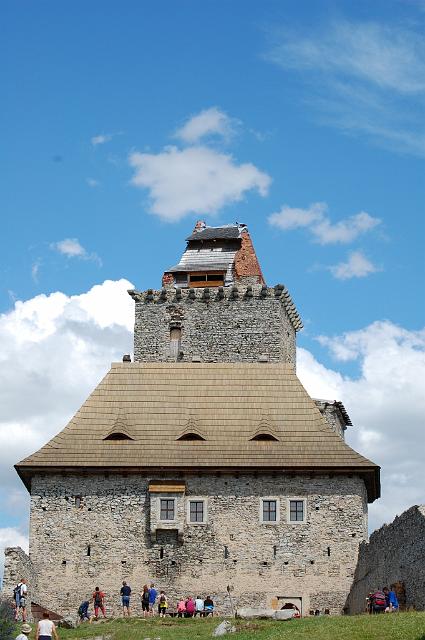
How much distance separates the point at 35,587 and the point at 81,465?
4.61 m

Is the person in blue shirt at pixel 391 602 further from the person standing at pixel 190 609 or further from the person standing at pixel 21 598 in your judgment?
the person standing at pixel 21 598

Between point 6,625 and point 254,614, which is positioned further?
point 254,614

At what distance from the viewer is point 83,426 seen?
51.1 m

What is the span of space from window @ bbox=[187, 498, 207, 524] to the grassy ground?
24.0 feet

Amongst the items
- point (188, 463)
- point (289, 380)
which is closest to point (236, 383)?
point (289, 380)

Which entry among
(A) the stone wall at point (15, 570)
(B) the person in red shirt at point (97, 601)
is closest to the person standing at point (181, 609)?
(B) the person in red shirt at point (97, 601)

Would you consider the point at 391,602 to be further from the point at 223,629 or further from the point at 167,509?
the point at 167,509

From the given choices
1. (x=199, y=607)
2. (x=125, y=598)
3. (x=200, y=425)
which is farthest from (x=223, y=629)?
(x=200, y=425)

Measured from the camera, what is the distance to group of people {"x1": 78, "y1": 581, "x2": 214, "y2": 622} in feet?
145

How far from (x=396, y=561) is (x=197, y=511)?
9.68 metres

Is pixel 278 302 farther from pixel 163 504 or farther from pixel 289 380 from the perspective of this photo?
pixel 163 504

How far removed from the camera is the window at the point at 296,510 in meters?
48.5

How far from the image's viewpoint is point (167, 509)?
4850cm

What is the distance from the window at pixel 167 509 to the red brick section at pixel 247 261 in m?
20.1
